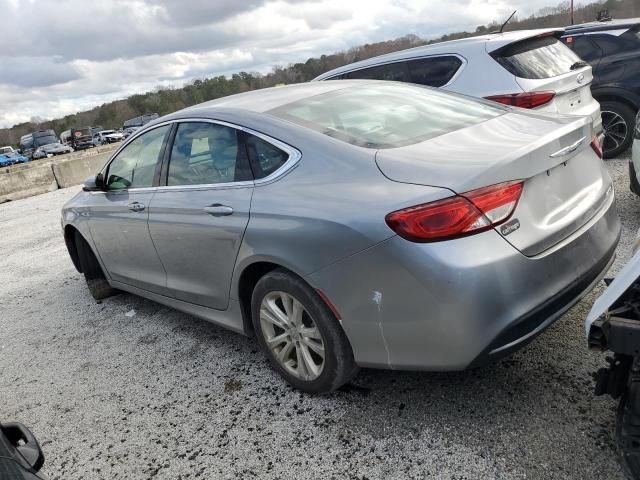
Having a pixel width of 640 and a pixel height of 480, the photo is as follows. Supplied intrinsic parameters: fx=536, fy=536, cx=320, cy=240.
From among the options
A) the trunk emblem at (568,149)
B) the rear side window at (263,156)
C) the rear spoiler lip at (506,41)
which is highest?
the rear spoiler lip at (506,41)

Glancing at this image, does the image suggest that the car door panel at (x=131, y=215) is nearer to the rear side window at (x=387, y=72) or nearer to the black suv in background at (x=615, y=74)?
the rear side window at (x=387, y=72)

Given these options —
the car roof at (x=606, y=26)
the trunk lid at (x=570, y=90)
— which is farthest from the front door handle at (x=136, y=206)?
the car roof at (x=606, y=26)

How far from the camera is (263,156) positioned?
296 centimetres

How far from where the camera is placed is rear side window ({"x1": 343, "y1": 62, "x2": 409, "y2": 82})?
20.7 feet

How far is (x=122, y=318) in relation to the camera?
463 centimetres

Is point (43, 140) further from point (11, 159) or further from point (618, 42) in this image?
point (618, 42)

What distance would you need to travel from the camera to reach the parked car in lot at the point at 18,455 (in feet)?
4.90

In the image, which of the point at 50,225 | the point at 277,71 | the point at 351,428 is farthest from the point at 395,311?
the point at 277,71

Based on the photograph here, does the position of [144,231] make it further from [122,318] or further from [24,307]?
[24,307]

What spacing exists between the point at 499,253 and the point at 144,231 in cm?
257

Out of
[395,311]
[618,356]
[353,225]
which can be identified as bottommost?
[618,356]

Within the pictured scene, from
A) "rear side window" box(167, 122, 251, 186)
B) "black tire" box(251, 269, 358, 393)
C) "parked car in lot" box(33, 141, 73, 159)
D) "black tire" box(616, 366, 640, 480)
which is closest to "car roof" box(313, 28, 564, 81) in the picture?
"rear side window" box(167, 122, 251, 186)

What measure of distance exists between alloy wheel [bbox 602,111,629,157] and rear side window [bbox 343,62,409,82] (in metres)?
2.65

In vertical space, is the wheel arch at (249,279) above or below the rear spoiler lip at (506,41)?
below
